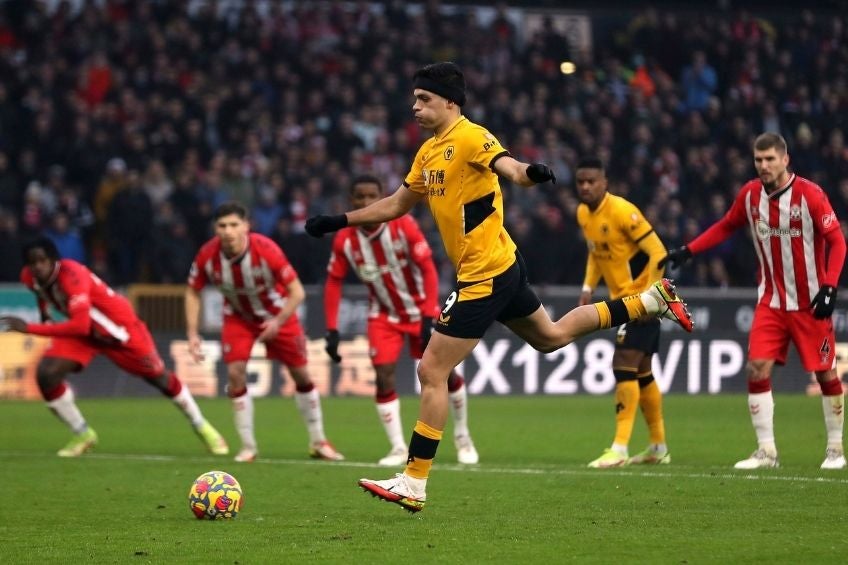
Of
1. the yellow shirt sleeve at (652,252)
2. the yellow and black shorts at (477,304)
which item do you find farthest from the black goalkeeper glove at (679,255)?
the yellow and black shorts at (477,304)

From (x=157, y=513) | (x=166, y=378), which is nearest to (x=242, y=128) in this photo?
(x=166, y=378)

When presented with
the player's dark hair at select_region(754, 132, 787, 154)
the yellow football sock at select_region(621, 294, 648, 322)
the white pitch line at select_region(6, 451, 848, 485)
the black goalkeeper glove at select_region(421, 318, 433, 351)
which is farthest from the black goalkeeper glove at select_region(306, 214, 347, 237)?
the player's dark hair at select_region(754, 132, 787, 154)

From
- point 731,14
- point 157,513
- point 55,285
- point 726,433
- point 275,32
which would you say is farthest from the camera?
point 731,14

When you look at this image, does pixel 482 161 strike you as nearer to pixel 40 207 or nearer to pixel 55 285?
pixel 55 285

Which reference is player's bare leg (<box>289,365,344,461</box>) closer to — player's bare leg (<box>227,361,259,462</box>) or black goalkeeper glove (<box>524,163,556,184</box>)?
player's bare leg (<box>227,361,259,462</box>)

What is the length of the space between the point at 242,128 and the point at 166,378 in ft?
35.3

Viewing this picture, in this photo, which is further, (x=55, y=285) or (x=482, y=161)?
(x=55, y=285)

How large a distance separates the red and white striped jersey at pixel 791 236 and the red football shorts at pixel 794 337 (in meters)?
0.08

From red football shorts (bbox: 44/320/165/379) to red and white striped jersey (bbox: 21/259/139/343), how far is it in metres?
0.08

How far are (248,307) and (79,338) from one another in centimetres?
166

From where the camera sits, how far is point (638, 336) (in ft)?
38.5

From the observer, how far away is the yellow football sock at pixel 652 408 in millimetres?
11867

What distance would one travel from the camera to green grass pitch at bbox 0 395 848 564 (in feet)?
23.4

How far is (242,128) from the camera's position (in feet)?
77.4
